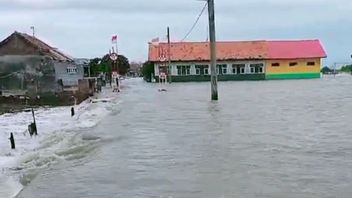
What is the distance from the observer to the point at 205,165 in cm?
1192

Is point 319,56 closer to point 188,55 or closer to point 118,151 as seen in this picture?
point 188,55

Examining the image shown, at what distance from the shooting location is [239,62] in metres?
84.1

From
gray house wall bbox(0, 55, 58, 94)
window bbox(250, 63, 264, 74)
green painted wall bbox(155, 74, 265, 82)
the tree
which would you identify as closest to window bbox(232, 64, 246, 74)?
green painted wall bbox(155, 74, 265, 82)

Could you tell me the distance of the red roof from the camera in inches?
3310

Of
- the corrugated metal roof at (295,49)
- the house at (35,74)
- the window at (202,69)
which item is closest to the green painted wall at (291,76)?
the corrugated metal roof at (295,49)

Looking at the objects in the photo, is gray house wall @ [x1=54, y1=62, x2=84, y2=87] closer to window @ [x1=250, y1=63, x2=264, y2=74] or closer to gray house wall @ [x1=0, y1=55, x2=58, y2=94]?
gray house wall @ [x1=0, y1=55, x2=58, y2=94]

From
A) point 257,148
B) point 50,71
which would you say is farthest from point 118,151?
point 50,71

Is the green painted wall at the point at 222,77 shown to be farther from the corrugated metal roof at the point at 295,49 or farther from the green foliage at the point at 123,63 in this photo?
the green foliage at the point at 123,63

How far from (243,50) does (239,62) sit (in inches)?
108

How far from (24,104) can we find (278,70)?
55535mm

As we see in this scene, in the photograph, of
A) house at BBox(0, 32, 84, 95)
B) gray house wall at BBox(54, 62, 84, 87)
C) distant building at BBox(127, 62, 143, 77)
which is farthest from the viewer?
distant building at BBox(127, 62, 143, 77)

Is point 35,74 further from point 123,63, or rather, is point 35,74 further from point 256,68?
point 123,63

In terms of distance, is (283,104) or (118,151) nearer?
(118,151)

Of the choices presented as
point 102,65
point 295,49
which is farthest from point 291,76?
point 102,65
